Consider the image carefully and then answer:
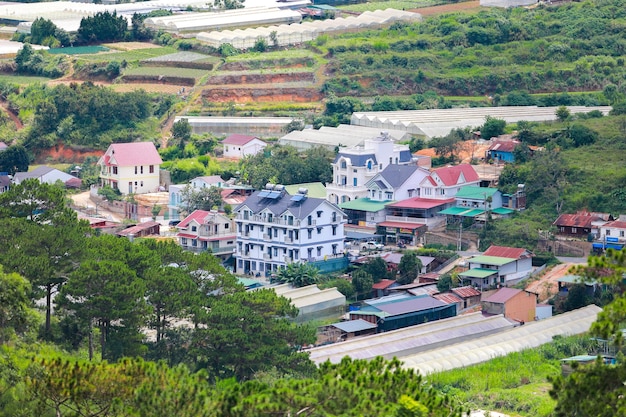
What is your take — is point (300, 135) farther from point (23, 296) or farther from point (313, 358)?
point (23, 296)

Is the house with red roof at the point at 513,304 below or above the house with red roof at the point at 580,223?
below

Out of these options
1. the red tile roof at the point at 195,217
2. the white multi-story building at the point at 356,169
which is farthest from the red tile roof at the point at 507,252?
the red tile roof at the point at 195,217

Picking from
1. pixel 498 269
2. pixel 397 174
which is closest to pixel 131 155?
pixel 397 174

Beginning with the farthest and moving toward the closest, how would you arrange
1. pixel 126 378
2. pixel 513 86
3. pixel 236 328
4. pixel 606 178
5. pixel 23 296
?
pixel 513 86 → pixel 606 178 → pixel 236 328 → pixel 23 296 → pixel 126 378

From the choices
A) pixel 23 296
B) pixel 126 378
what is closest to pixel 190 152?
pixel 23 296

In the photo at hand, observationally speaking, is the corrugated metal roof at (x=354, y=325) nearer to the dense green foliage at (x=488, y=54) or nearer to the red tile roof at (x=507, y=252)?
the red tile roof at (x=507, y=252)

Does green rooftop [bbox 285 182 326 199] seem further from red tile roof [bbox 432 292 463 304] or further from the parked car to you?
red tile roof [bbox 432 292 463 304]
